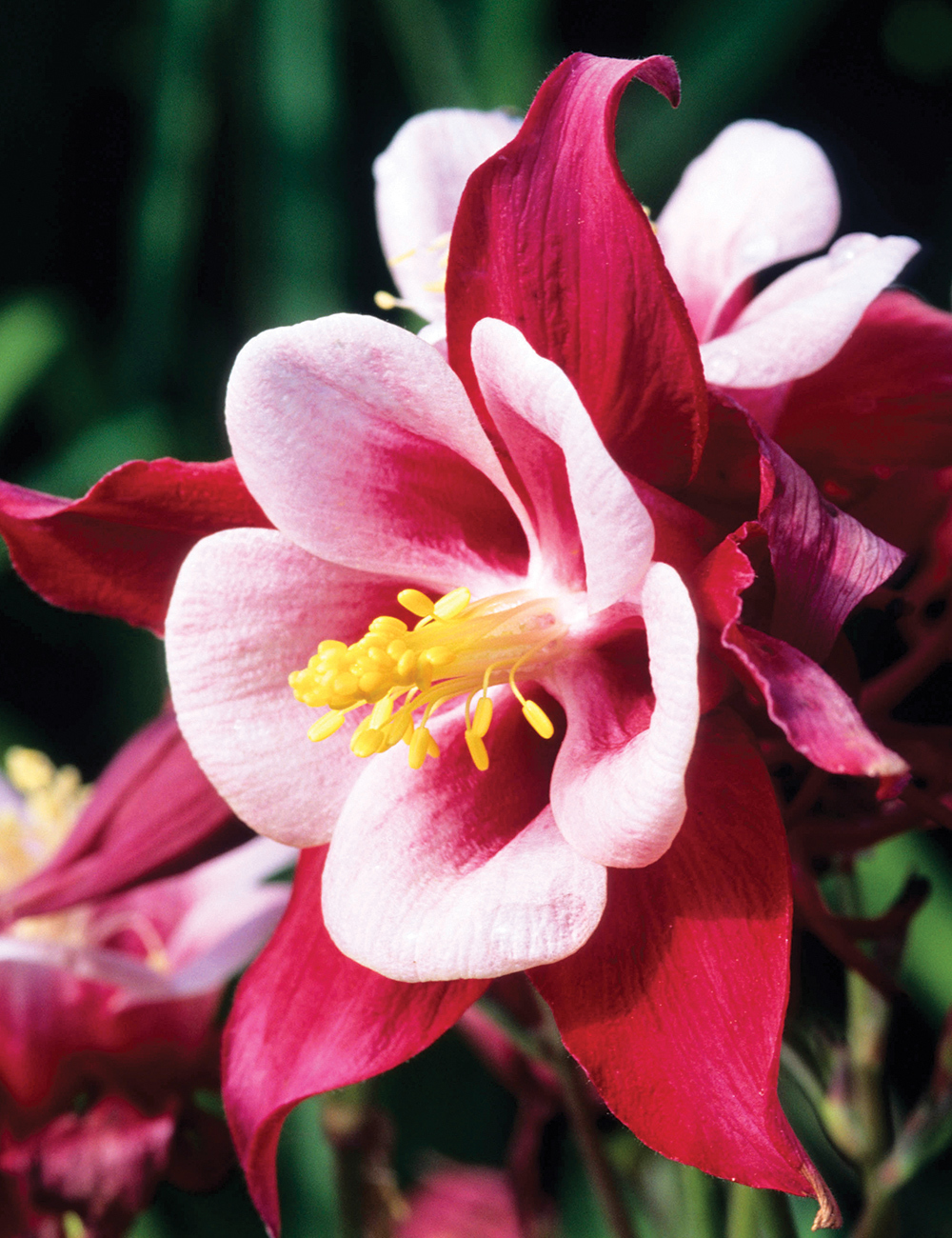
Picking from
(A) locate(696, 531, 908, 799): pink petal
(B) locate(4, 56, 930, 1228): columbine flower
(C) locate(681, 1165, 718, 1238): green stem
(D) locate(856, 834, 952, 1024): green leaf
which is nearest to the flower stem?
(C) locate(681, 1165, 718, 1238): green stem

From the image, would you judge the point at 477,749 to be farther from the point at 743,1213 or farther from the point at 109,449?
the point at 109,449

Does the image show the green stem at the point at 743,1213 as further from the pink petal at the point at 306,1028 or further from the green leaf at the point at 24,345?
the green leaf at the point at 24,345

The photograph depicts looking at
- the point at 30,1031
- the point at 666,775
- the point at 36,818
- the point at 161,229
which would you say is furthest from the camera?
the point at 161,229

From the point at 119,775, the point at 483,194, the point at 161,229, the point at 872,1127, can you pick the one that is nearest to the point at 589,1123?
the point at 872,1127

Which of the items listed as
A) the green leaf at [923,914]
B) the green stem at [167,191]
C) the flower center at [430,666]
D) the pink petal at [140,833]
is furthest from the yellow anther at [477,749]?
the green stem at [167,191]

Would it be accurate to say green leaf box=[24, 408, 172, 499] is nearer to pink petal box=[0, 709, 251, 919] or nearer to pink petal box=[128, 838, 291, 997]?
pink petal box=[128, 838, 291, 997]

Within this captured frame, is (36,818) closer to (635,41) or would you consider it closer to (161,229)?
(161,229)

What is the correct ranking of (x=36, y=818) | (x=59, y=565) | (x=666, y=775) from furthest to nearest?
(x=36, y=818), (x=59, y=565), (x=666, y=775)

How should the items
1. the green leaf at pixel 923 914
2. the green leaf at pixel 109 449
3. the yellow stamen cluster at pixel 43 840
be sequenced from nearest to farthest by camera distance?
the yellow stamen cluster at pixel 43 840 → the green leaf at pixel 923 914 → the green leaf at pixel 109 449
